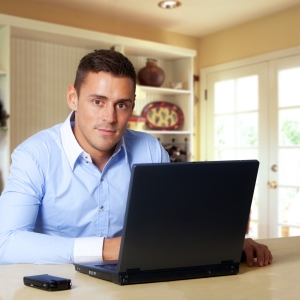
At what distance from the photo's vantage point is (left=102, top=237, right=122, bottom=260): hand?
129 cm

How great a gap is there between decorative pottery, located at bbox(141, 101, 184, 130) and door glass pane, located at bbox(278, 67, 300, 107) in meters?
1.00

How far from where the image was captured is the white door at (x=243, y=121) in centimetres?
460

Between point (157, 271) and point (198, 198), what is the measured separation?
0.19m

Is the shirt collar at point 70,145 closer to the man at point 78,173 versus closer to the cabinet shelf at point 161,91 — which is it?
the man at point 78,173

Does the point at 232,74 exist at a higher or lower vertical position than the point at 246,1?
lower

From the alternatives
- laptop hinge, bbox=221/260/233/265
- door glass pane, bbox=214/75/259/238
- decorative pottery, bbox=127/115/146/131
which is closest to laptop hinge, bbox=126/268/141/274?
laptop hinge, bbox=221/260/233/265

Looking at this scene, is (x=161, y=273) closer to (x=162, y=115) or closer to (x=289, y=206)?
(x=289, y=206)

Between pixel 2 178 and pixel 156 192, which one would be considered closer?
pixel 156 192

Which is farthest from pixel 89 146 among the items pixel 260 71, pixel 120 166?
pixel 260 71

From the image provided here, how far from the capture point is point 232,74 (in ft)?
16.2

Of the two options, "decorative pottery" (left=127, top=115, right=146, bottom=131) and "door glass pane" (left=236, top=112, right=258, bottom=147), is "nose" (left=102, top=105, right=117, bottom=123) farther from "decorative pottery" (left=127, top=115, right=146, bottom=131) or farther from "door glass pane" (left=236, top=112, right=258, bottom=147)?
"door glass pane" (left=236, top=112, right=258, bottom=147)

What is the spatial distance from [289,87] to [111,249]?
11.4 feet

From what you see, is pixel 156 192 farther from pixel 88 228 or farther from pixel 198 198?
pixel 88 228

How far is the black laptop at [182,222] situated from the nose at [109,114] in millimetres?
522
